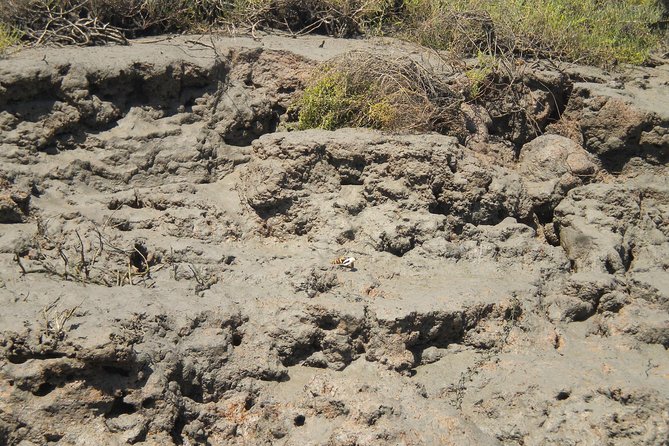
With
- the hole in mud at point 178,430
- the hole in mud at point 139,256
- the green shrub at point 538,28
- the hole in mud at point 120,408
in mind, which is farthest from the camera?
the green shrub at point 538,28

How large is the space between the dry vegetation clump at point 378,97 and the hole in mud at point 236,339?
1737mm

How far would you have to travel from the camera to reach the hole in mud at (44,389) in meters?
4.06

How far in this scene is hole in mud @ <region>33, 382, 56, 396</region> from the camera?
4.06 m

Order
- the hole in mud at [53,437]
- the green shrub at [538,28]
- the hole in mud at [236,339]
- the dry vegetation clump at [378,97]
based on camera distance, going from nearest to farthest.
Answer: the hole in mud at [53,437], the hole in mud at [236,339], the dry vegetation clump at [378,97], the green shrub at [538,28]

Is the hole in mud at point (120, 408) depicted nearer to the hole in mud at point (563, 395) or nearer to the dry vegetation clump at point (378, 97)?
the hole in mud at point (563, 395)

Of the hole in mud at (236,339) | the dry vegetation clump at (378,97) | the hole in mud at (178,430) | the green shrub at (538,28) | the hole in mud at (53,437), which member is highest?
the green shrub at (538,28)

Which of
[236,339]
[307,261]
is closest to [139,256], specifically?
[236,339]

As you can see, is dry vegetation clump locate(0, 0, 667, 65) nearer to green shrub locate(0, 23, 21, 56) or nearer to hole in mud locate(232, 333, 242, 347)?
green shrub locate(0, 23, 21, 56)

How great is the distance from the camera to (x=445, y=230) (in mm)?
5480

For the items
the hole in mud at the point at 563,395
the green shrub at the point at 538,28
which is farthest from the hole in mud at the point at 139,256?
the green shrub at the point at 538,28

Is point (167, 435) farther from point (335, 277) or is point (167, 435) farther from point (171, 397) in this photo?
point (335, 277)

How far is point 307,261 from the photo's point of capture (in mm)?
5098

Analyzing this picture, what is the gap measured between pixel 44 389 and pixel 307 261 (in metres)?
1.62

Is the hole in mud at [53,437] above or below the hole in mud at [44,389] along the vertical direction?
below
